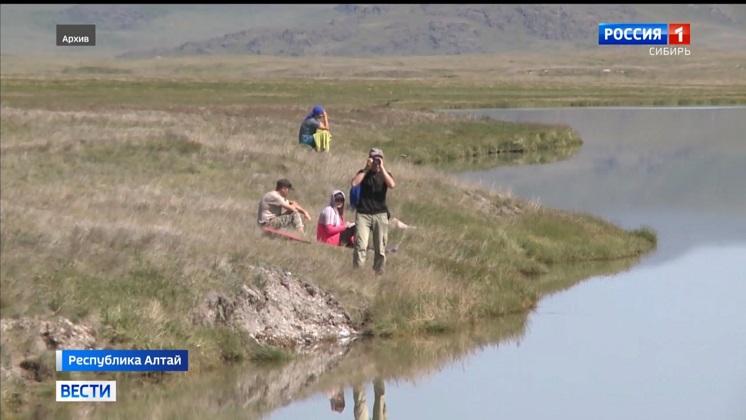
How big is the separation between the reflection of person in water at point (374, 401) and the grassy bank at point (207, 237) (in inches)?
49.2

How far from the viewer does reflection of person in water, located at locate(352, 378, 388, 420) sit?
13.3 meters

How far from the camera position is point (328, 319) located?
16.1m

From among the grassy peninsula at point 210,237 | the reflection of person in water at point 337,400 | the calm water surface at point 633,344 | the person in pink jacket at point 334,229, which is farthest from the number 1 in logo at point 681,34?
the reflection of person in water at point 337,400

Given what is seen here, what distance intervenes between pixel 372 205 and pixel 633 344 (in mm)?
3637

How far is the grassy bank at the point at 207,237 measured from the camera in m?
14.4

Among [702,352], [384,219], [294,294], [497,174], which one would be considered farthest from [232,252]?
[497,174]

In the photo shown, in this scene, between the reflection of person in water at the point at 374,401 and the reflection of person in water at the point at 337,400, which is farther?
the reflection of person in water at the point at 337,400

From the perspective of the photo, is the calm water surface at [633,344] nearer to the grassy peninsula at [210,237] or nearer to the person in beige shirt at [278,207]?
the grassy peninsula at [210,237]

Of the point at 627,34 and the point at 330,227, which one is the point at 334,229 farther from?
the point at 627,34

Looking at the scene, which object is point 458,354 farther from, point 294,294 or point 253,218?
point 253,218

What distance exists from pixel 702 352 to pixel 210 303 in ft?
19.2
